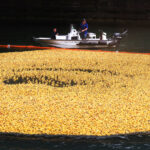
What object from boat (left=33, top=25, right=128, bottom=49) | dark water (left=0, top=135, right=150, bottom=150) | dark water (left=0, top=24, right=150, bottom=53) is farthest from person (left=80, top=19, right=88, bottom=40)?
dark water (left=0, top=135, right=150, bottom=150)

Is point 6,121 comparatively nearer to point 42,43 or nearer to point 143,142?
point 143,142

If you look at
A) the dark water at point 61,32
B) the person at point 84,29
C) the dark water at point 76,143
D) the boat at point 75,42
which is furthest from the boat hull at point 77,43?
the dark water at point 76,143

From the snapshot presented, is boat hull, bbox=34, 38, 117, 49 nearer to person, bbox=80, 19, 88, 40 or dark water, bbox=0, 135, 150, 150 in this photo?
person, bbox=80, 19, 88, 40

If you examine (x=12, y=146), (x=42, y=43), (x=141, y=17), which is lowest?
(x=12, y=146)

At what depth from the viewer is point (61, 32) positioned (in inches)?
1129

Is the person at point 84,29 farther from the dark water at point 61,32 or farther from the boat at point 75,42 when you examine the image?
the dark water at point 61,32

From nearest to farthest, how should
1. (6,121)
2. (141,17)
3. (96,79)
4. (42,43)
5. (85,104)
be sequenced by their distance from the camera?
1. (6,121)
2. (85,104)
3. (96,79)
4. (42,43)
5. (141,17)

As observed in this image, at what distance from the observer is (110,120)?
7820 mm

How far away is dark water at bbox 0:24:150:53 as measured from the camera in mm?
22070

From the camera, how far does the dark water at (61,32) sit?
22.1 m

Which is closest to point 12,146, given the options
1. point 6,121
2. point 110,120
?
point 6,121

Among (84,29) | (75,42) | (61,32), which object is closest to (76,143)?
(84,29)

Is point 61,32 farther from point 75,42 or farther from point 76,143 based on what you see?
point 76,143

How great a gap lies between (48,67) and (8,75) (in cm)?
181
